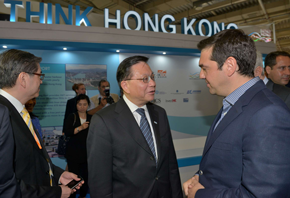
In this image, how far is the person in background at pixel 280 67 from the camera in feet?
8.76

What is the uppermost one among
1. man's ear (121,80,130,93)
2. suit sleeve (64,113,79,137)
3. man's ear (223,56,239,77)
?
man's ear (223,56,239,77)

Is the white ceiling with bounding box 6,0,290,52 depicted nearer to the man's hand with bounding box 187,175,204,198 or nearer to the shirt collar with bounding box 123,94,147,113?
the shirt collar with bounding box 123,94,147,113

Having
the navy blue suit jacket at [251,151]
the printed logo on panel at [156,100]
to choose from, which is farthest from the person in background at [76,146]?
the navy blue suit jacket at [251,151]

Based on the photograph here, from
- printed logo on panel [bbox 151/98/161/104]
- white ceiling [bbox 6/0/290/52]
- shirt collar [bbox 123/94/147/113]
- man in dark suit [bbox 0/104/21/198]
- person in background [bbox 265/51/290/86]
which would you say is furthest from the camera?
white ceiling [bbox 6/0/290/52]

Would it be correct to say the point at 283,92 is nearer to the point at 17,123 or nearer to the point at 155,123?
the point at 155,123

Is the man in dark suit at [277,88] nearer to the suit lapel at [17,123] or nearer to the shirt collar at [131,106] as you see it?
the shirt collar at [131,106]

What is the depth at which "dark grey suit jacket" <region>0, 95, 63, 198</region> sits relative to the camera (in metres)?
1.22

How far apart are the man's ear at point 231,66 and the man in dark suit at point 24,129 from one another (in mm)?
1431

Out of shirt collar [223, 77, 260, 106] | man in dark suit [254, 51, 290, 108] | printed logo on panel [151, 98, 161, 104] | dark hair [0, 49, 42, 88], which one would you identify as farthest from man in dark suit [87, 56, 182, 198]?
printed logo on panel [151, 98, 161, 104]

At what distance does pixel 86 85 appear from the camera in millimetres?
4539

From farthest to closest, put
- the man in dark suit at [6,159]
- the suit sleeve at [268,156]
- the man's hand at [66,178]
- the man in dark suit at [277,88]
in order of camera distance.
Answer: the man in dark suit at [277,88]
the man's hand at [66,178]
the man in dark suit at [6,159]
the suit sleeve at [268,156]

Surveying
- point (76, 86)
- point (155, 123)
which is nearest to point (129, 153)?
point (155, 123)

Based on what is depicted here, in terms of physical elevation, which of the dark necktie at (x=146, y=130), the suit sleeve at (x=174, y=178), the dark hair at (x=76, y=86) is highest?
the dark hair at (x=76, y=86)

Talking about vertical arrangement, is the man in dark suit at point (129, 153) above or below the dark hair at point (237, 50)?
below
